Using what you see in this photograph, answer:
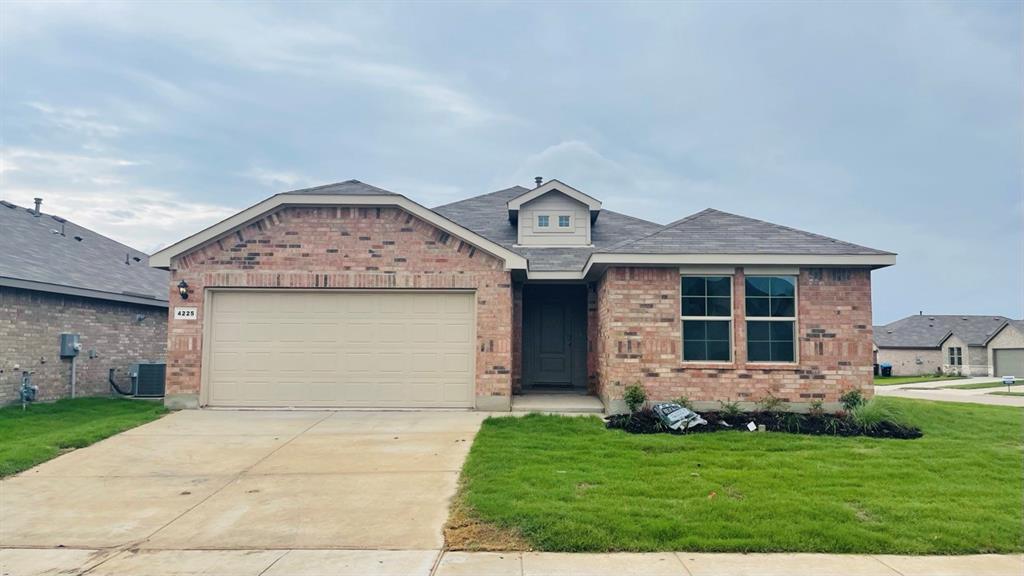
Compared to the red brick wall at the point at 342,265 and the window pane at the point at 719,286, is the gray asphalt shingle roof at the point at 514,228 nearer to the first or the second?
the red brick wall at the point at 342,265

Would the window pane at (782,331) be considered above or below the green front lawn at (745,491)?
above

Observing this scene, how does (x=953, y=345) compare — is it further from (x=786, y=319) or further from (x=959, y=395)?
(x=786, y=319)

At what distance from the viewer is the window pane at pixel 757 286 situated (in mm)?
10141

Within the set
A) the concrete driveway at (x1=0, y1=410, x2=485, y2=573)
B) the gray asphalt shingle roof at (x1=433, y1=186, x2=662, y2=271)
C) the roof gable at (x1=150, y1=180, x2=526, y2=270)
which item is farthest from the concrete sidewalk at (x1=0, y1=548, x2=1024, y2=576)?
the gray asphalt shingle roof at (x1=433, y1=186, x2=662, y2=271)

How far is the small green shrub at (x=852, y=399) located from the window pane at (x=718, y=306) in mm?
2348

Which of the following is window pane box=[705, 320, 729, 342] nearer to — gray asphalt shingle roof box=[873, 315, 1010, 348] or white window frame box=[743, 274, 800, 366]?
white window frame box=[743, 274, 800, 366]

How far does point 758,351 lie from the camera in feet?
33.1

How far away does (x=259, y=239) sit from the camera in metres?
10.9

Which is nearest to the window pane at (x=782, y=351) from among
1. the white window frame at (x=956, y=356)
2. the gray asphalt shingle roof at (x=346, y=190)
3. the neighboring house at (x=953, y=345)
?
the gray asphalt shingle roof at (x=346, y=190)

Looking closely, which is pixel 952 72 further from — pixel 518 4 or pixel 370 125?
pixel 370 125

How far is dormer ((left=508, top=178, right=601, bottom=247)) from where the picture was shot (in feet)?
47.4

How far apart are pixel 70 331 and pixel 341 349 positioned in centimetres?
694

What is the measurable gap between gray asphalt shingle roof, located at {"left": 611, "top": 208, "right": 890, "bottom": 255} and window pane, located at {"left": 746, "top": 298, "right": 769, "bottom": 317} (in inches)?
34.2

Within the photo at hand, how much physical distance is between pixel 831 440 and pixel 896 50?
9.59m
